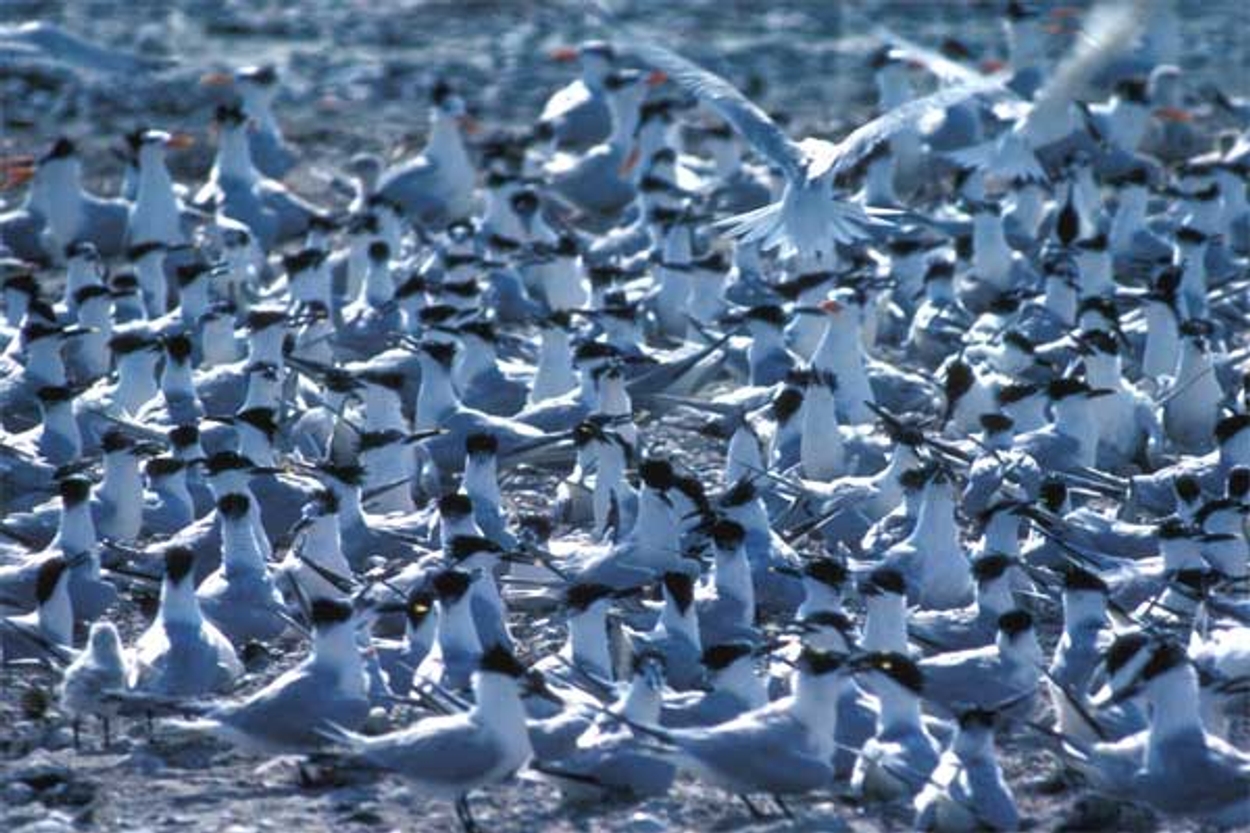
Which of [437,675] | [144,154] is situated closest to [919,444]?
[437,675]

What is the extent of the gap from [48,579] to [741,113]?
4358 millimetres

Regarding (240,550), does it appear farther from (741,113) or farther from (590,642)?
(741,113)

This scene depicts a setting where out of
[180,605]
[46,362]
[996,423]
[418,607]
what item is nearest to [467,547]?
[418,607]

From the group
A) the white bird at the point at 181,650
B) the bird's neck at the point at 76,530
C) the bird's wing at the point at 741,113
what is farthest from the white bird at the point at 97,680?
the bird's wing at the point at 741,113

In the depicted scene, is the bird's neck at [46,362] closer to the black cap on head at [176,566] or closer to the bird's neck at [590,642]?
the black cap on head at [176,566]

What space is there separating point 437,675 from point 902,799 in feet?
4.19

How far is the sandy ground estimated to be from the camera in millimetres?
6453

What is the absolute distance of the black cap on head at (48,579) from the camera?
7.43 metres

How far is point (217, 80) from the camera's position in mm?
16312

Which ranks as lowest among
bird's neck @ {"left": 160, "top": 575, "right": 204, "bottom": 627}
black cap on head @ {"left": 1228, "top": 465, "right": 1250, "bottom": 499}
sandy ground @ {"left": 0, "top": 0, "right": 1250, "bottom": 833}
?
sandy ground @ {"left": 0, "top": 0, "right": 1250, "bottom": 833}

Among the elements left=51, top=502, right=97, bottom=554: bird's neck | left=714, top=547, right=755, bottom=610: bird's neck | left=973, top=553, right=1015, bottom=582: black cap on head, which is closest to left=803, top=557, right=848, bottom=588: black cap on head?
left=714, top=547, right=755, bottom=610: bird's neck

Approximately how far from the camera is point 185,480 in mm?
8805

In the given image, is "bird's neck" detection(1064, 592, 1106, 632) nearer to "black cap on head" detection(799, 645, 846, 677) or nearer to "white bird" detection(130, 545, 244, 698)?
"black cap on head" detection(799, 645, 846, 677)

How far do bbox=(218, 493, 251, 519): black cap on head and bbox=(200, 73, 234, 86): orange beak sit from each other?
8528mm
